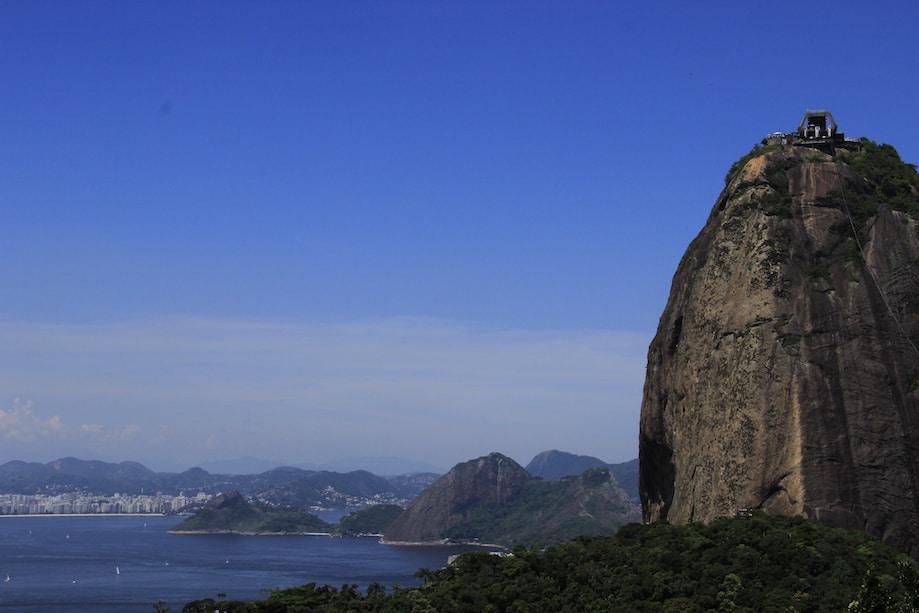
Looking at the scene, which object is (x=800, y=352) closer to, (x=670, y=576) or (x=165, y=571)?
(x=670, y=576)

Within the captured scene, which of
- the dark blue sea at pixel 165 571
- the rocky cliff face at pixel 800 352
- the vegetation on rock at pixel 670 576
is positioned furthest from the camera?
the dark blue sea at pixel 165 571

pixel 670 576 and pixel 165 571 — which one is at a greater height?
pixel 670 576

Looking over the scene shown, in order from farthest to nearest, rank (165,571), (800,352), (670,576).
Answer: (165,571)
(800,352)
(670,576)

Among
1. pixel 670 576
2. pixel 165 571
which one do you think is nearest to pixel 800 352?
pixel 670 576

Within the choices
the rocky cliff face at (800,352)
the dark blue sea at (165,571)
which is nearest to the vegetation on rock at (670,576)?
the rocky cliff face at (800,352)

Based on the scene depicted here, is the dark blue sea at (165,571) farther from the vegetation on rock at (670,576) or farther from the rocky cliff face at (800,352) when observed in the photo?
the rocky cliff face at (800,352)

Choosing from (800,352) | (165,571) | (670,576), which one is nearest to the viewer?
(670,576)

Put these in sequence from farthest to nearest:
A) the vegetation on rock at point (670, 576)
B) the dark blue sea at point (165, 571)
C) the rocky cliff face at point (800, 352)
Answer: the dark blue sea at point (165, 571), the rocky cliff face at point (800, 352), the vegetation on rock at point (670, 576)
